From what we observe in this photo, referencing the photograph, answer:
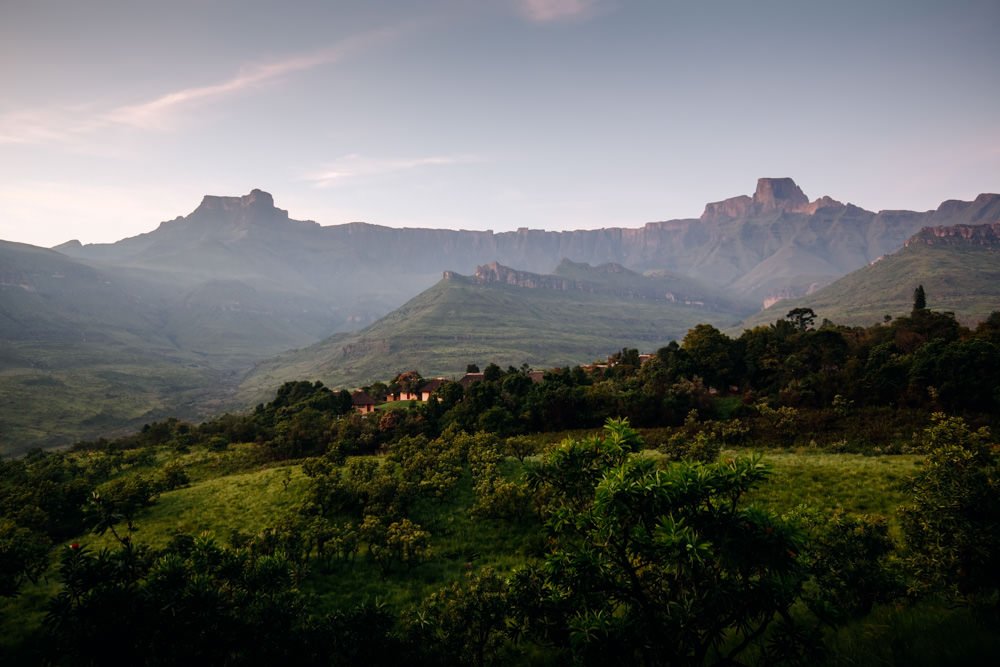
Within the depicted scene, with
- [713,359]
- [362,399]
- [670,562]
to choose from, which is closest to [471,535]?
[670,562]

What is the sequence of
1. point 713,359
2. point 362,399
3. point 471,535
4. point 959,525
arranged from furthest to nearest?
point 362,399, point 713,359, point 471,535, point 959,525

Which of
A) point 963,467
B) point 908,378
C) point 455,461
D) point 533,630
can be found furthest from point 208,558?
point 908,378

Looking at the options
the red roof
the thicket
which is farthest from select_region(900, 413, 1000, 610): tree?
the red roof

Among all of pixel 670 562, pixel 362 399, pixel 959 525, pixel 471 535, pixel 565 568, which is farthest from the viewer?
pixel 362 399

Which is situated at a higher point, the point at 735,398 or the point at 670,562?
the point at 670,562

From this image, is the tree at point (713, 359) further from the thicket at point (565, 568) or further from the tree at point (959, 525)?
the tree at point (959, 525)

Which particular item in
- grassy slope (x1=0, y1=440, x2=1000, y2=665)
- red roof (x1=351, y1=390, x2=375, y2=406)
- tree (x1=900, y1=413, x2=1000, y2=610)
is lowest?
red roof (x1=351, y1=390, x2=375, y2=406)

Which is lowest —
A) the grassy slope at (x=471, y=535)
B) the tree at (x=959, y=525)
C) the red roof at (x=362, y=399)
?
the red roof at (x=362, y=399)

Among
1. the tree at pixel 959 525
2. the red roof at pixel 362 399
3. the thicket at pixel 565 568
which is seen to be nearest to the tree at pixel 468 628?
the thicket at pixel 565 568

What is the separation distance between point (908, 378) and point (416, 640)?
2071 inches

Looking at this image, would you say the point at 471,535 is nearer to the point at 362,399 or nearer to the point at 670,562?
the point at 670,562

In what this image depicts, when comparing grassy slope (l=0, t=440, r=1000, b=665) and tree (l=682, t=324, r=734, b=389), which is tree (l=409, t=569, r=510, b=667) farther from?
tree (l=682, t=324, r=734, b=389)

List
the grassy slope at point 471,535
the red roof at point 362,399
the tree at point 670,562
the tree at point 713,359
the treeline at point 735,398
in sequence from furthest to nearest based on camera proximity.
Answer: the red roof at point 362,399, the tree at point 713,359, the treeline at point 735,398, the grassy slope at point 471,535, the tree at point 670,562

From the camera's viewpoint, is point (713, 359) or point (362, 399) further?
point (362, 399)
